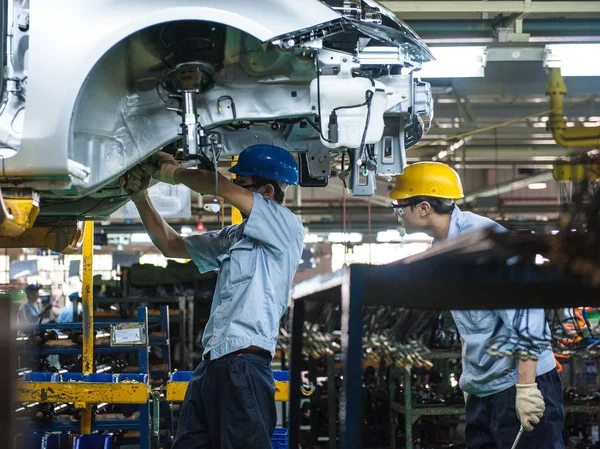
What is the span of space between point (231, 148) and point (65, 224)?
93cm

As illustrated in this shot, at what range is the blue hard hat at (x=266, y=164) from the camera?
12.7 ft

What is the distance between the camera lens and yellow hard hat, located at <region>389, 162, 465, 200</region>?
4055 mm

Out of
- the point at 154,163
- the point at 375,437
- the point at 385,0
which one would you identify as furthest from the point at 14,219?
the point at 375,437

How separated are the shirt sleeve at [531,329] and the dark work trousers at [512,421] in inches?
24.0

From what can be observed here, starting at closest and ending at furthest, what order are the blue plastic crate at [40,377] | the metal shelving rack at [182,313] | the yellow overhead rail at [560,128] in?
the blue plastic crate at [40,377] → the yellow overhead rail at [560,128] → the metal shelving rack at [182,313]

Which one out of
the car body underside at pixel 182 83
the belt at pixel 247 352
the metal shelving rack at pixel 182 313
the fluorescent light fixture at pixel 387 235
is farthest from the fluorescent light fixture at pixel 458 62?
the fluorescent light fixture at pixel 387 235

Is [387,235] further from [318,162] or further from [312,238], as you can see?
[318,162]

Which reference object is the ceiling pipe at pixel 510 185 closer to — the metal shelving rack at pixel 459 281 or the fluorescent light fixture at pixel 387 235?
the fluorescent light fixture at pixel 387 235

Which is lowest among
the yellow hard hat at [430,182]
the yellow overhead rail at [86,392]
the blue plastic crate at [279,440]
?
the blue plastic crate at [279,440]

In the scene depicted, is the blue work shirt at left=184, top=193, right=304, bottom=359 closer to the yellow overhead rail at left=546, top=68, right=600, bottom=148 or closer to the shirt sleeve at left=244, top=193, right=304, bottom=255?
the shirt sleeve at left=244, top=193, right=304, bottom=255

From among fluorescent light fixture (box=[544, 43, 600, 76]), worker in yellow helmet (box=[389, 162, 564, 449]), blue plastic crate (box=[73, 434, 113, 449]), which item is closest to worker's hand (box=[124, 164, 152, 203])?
worker in yellow helmet (box=[389, 162, 564, 449])

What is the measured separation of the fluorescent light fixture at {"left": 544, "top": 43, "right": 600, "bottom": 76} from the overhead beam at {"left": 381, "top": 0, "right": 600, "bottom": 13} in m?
0.30

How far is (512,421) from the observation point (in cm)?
363

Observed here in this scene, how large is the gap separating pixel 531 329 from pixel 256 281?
48.2 inches
